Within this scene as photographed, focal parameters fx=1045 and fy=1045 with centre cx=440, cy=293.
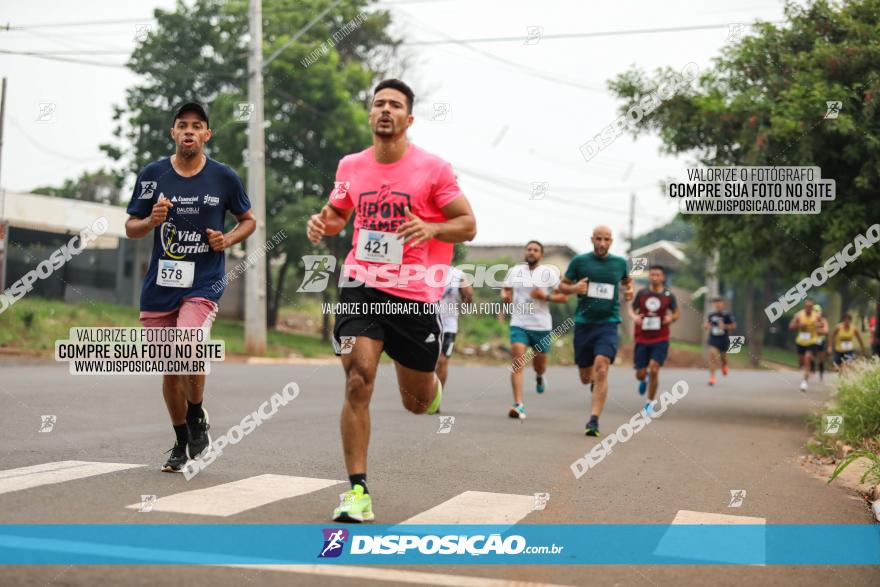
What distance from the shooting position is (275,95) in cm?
3409

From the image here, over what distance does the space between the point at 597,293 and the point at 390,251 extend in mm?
6211

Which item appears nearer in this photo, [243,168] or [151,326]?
[151,326]

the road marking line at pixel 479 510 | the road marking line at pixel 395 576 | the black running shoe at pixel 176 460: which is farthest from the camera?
the black running shoe at pixel 176 460

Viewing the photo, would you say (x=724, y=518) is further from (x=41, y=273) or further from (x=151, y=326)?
(x=41, y=273)

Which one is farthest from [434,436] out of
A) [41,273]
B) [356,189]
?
[41,273]

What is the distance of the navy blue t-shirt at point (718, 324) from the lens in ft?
79.2

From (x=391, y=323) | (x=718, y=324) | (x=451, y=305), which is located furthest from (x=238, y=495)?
(x=718, y=324)

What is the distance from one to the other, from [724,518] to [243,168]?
92.3 ft

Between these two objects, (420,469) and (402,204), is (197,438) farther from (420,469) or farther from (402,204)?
(402,204)

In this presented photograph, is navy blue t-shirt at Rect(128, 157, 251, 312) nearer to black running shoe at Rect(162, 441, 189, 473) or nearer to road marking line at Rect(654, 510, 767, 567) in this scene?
black running shoe at Rect(162, 441, 189, 473)

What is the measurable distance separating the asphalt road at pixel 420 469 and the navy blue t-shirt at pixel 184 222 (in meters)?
1.19

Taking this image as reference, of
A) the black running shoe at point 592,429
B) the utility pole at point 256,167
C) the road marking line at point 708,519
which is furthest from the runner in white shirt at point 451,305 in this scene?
the utility pole at point 256,167

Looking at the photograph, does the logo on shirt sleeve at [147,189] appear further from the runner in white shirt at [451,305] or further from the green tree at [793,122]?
the green tree at [793,122]

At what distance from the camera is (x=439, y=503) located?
6117 millimetres
